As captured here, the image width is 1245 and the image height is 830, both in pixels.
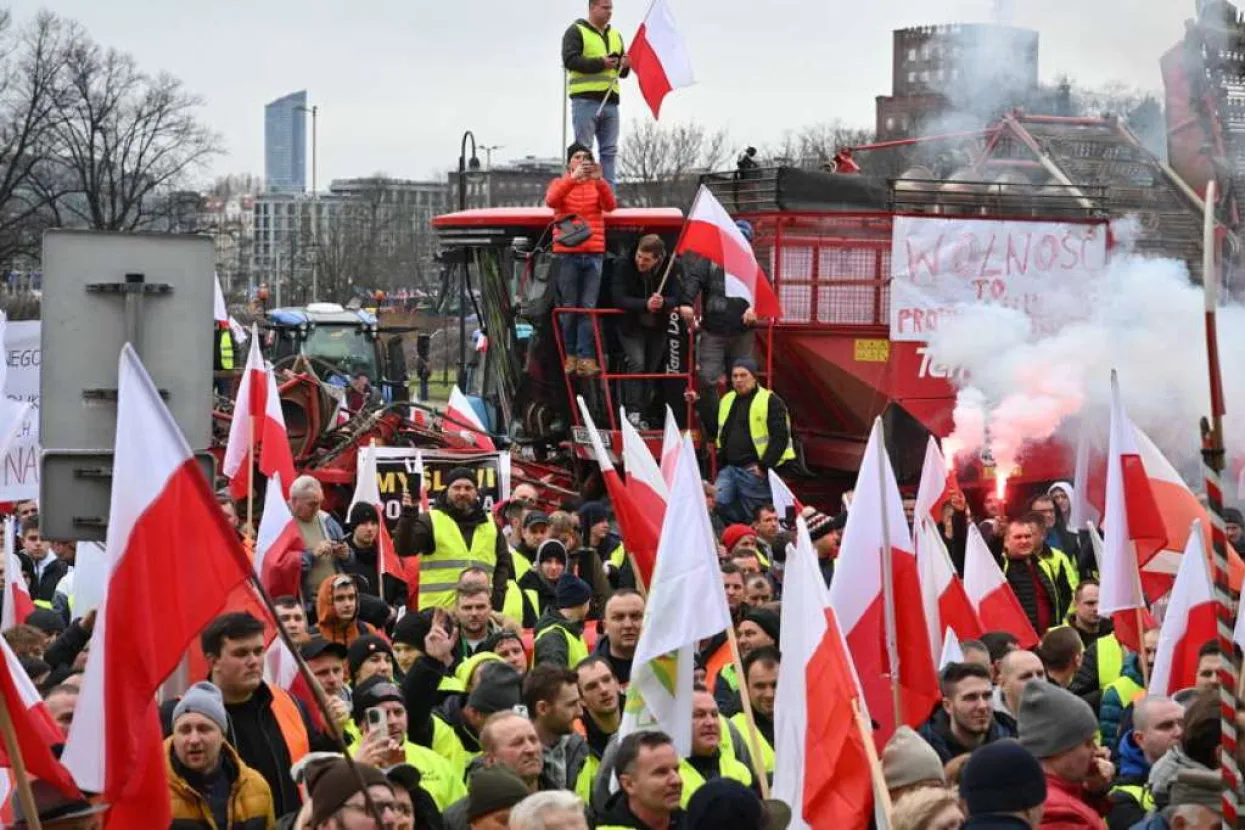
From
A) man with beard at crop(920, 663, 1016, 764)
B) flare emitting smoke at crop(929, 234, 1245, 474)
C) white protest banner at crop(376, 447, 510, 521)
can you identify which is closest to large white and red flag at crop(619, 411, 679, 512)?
man with beard at crop(920, 663, 1016, 764)

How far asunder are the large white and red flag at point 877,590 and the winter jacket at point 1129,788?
0.79m

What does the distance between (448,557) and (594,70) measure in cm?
673

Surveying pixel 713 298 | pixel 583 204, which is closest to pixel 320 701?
pixel 583 204

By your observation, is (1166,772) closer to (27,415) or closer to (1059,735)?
(1059,735)

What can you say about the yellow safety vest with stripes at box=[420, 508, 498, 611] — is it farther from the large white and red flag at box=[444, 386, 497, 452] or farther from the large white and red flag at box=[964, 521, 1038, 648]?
the large white and red flag at box=[444, 386, 497, 452]

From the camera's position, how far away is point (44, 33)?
64188 millimetres

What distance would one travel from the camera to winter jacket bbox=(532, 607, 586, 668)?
10.4 metres

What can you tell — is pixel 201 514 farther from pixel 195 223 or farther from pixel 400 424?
pixel 195 223

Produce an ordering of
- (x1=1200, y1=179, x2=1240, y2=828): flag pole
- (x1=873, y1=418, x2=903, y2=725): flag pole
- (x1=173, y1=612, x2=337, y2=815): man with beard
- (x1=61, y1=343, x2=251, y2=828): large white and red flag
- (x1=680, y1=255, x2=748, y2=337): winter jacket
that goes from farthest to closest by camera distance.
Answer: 1. (x1=680, y1=255, x2=748, y2=337): winter jacket
2. (x1=873, y1=418, x2=903, y2=725): flag pole
3. (x1=173, y1=612, x2=337, y2=815): man with beard
4. (x1=61, y1=343, x2=251, y2=828): large white and red flag
5. (x1=1200, y1=179, x2=1240, y2=828): flag pole

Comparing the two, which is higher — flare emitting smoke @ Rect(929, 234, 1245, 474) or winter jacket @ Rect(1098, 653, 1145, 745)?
flare emitting smoke @ Rect(929, 234, 1245, 474)

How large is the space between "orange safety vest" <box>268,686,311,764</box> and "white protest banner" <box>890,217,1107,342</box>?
9847mm

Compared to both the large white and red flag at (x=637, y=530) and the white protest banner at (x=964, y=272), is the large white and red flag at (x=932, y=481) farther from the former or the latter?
the white protest banner at (x=964, y=272)

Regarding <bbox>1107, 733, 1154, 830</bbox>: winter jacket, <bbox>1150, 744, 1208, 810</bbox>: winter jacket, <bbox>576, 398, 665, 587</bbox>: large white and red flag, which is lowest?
<bbox>1107, 733, 1154, 830</bbox>: winter jacket

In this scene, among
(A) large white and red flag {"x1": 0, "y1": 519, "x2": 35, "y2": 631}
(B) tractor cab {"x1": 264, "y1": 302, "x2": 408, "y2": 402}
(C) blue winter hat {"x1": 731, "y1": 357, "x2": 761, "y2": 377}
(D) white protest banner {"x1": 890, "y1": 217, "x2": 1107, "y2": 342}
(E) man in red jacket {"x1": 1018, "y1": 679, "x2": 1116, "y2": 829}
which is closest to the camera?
(E) man in red jacket {"x1": 1018, "y1": 679, "x2": 1116, "y2": 829}
